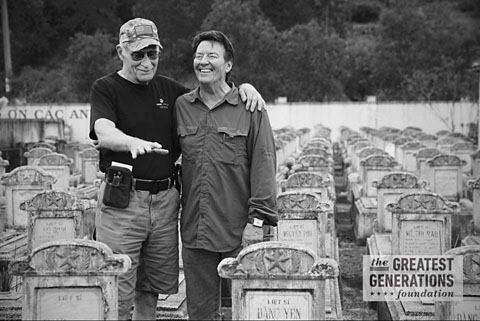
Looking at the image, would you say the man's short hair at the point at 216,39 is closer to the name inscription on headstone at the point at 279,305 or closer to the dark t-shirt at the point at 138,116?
the dark t-shirt at the point at 138,116

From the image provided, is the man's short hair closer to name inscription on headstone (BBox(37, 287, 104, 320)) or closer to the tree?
name inscription on headstone (BBox(37, 287, 104, 320))

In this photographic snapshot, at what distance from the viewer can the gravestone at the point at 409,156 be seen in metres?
20.2

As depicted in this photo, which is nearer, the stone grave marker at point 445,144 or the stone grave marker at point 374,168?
the stone grave marker at point 374,168

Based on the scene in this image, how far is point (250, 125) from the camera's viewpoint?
516 centimetres

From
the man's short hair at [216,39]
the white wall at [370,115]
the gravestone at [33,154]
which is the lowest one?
the gravestone at [33,154]

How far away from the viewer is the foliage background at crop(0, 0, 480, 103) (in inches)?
1688

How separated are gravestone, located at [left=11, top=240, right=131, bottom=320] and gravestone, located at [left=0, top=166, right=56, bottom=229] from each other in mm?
7725

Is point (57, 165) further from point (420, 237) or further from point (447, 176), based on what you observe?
point (420, 237)

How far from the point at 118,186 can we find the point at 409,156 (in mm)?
16283

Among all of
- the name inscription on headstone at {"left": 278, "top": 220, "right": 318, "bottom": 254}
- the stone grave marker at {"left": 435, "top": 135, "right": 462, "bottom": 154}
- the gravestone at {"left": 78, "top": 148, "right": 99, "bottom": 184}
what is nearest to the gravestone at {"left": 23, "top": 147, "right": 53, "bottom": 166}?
the gravestone at {"left": 78, "top": 148, "right": 99, "bottom": 184}

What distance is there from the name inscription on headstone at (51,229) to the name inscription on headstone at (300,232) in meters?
2.60

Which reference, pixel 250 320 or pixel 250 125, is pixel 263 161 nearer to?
pixel 250 125

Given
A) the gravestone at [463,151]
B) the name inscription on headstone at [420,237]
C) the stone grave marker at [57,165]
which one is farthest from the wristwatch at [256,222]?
the gravestone at [463,151]

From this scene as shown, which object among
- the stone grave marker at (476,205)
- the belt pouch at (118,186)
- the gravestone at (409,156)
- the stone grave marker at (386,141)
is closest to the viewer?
the belt pouch at (118,186)
